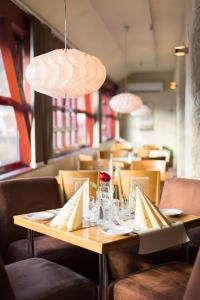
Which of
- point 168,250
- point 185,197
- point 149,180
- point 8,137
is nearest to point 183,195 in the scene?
point 185,197

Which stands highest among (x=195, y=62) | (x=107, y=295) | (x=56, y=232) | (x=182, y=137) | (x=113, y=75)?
(x=113, y=75)

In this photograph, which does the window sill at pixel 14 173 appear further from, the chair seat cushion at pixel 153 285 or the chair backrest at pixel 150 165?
the chair seat cushion at pixel 153 285

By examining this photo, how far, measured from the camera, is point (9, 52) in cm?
496

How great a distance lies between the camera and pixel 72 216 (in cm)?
288

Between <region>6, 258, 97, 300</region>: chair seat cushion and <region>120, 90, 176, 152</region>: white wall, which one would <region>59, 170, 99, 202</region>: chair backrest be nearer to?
<region>6, 258, 97, 300</region>: chair seat cushion

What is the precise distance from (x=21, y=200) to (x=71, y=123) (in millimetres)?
5178

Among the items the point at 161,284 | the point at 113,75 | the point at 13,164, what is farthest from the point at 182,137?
the point at 161,284

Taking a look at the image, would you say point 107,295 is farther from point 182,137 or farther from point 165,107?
point 165,107

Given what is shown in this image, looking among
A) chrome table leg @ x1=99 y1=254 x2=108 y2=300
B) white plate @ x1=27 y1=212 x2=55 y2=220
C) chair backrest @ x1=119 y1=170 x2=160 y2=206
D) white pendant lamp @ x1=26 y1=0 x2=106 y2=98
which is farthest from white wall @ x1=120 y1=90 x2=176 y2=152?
chrome table leg @ x1=99 y1=254 x2=108 y2=300

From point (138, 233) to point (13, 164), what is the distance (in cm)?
304

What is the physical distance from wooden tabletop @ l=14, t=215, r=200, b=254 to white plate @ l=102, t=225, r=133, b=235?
0.03m

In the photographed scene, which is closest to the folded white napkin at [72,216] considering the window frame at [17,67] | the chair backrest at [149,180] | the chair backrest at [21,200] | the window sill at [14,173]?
the chair backrest at [21,200]

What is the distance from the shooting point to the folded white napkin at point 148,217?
2.89 metres

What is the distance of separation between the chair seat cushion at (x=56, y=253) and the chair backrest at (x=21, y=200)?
5.2 inches
